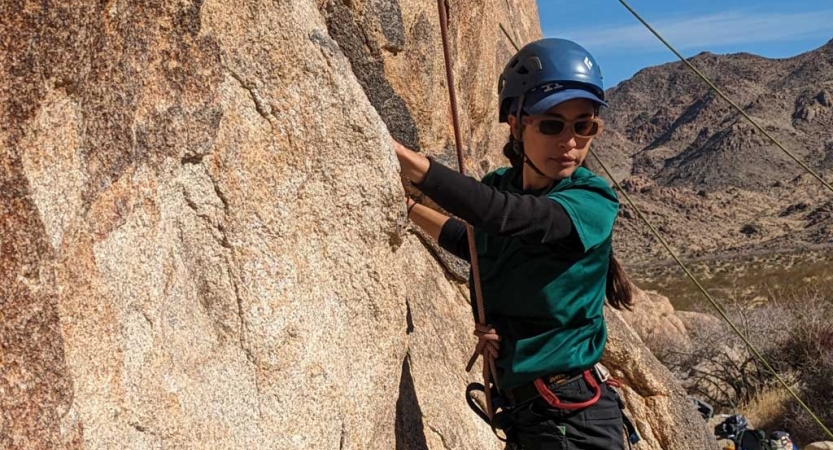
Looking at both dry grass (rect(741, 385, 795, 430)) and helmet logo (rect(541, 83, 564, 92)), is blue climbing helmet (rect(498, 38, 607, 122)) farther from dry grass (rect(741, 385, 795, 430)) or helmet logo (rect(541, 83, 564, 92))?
dry grass (rect(741, 385, 795, 430))

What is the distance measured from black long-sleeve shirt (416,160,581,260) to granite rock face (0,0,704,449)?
14.2 inches

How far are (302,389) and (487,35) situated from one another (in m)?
4.65

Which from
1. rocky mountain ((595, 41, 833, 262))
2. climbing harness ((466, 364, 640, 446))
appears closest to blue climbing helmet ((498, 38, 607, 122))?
climbing harness ((466, 364, 640, 446))

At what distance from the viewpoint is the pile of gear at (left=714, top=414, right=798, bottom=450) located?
7.93 metres

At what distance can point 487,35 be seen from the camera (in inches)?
271

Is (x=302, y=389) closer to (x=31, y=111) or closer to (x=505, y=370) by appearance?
(x=505, y=370)

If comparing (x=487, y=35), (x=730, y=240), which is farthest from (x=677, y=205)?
(x=487, y=35)

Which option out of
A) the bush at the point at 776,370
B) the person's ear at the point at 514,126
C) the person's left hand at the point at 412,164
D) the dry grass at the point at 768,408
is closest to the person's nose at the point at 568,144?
the person's ear at the point at 514,126

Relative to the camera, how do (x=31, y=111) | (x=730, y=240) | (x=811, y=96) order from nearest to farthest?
(x=31, y=111) → (x=730, y=240) → (x=811, y=96)

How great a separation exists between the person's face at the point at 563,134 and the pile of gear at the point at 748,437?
19.5 feet

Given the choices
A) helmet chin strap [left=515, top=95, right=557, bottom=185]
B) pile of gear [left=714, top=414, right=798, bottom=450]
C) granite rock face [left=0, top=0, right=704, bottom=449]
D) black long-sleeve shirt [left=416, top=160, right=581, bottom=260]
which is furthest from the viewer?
pile of gear [left=714, top=414, right=798, bottom=450]

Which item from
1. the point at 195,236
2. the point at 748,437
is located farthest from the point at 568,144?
the point at 748,437

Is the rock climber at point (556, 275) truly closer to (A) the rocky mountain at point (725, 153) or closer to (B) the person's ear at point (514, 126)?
(B) the person's ear at point (514, 126)

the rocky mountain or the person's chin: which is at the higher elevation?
the person's chin
